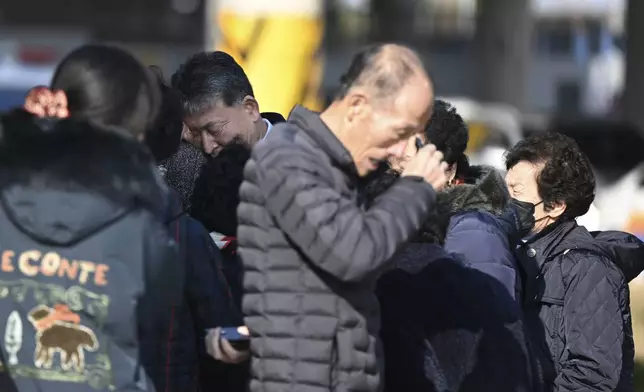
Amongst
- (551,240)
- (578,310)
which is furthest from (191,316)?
(551,240)

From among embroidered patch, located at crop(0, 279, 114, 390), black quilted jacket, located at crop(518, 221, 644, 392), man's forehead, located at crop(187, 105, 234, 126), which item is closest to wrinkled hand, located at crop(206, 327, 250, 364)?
embroidered patch, located at crop(0, 279, 114, 390)

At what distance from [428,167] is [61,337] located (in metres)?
0.98

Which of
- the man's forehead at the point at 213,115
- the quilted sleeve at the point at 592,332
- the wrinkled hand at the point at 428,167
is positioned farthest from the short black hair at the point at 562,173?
the wrinkled hand at the point at 428,167

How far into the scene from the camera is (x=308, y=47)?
10047 mm

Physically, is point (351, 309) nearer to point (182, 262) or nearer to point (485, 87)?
point (182, 262)

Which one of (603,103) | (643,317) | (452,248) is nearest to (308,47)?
(643,317)

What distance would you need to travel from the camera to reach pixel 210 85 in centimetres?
440

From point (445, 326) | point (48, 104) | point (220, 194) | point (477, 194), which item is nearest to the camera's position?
point (48, 104)

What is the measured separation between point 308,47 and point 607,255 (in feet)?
18.9

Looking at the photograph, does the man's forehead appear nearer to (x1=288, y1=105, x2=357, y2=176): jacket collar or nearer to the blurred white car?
(x1=288, y1=105, x2=357, y2=176): jacket collar

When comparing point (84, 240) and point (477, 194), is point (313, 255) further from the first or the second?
point (477, 194)

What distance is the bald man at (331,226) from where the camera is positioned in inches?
120

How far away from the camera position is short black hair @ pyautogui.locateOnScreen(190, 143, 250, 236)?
3.74 metres

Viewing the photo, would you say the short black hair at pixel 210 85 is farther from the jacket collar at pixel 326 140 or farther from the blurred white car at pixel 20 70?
the blurred white car at pixel 20 70
